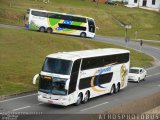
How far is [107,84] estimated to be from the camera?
40281 mm

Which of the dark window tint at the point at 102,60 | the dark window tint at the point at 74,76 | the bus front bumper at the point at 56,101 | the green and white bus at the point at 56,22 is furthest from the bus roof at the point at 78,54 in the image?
the green and white bus at the point at 56,22

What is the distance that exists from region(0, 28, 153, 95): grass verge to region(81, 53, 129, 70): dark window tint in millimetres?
6007

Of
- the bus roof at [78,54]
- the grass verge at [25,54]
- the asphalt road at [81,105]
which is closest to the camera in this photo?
the asphalt road at [81,105]

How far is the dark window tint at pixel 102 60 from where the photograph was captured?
3585 centimetres

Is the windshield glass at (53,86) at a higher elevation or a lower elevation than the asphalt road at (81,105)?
higher

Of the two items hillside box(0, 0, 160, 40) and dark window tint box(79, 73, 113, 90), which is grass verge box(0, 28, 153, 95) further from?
hillside box(0, 0, 160, 40)

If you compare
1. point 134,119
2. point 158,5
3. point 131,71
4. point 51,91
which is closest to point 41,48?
point 131,71

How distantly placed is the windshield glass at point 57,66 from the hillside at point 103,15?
49.1 m

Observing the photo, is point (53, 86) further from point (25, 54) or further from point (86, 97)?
point (25, 54)

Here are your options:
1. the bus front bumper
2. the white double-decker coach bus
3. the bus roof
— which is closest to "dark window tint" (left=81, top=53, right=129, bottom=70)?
the white double-decker coach bus

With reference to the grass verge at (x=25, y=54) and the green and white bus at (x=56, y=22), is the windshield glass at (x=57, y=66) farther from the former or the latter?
the green and white bus at (x=56, y=22)

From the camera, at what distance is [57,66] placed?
3384 cm

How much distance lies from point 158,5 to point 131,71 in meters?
89.7

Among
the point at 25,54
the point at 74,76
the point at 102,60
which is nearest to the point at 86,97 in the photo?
the point at 74,76
